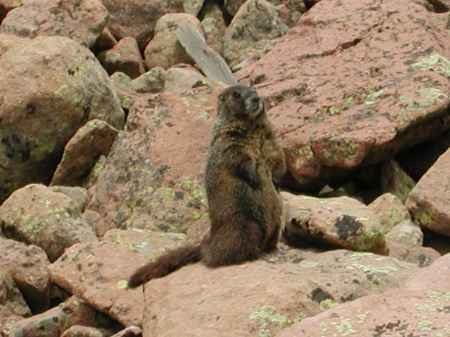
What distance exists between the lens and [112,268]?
11.5 meters

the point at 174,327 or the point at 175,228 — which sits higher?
the point at 174,327

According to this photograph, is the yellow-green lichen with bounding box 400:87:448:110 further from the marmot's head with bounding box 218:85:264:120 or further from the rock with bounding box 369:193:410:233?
the marmot's head with bounding box 218:85:264:120

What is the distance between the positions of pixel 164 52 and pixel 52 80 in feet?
13.3

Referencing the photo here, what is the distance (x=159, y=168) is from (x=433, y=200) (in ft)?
10.4

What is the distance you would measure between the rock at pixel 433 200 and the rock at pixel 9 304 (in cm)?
429

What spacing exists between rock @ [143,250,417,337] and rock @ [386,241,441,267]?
1.40 m

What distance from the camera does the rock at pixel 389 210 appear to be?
13102mm

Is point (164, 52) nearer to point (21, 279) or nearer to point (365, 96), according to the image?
point (365, 96)

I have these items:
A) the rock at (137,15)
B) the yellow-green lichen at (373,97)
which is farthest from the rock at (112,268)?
the rock at (137,15)

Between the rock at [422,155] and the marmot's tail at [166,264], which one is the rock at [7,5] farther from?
the marmot's tail at [166,264]

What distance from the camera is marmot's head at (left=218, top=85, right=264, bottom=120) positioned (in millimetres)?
11609

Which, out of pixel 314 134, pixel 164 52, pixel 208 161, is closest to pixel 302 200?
pixel 208 161

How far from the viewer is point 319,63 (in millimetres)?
15656

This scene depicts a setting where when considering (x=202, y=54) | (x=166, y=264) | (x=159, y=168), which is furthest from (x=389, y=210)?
(x=202, y=54)
